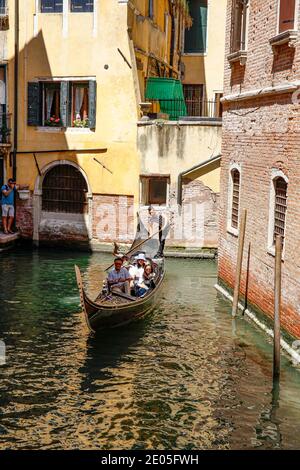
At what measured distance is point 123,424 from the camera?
784 centimetres

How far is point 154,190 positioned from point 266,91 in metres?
8.45

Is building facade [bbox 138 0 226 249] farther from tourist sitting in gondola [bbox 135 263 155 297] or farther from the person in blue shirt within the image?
tourist sitting in gondola [bbox 135 263 155 297]

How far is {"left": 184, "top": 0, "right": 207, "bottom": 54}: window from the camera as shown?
2511cm

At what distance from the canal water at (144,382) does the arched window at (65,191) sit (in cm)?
572

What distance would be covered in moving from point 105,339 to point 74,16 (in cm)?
1020

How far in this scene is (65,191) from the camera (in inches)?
764

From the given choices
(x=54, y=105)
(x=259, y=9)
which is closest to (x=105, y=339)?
(x=259, y=9)

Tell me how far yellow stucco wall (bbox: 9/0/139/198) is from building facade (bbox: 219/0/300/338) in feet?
16.9

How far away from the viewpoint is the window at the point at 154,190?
18.6m

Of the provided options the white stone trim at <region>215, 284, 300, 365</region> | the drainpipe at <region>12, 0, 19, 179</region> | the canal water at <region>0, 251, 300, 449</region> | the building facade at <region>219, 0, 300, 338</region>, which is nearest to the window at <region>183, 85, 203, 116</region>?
the drainpipe at <region>12, 0, 19, 179</region>

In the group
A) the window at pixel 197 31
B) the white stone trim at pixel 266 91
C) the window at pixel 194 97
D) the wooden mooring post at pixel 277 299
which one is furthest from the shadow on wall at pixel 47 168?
the wooden mooring post at pixel 277 299

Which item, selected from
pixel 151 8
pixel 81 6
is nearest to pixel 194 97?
pixel 151 8

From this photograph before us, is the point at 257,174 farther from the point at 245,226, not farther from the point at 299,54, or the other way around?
the point at 299,54

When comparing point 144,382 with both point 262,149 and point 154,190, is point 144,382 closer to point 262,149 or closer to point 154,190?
point 262,149
